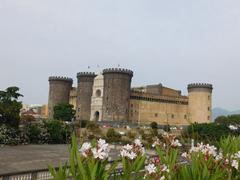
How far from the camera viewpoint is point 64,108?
59.5m

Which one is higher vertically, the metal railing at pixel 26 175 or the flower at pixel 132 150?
the flower at pixel 132 150

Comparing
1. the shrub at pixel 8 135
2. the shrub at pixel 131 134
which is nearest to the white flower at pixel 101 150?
the shrub at pixel 8 135

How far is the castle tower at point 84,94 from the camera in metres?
63.0

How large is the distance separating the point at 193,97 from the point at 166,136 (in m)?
61.8

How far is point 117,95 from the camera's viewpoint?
57.6 meters

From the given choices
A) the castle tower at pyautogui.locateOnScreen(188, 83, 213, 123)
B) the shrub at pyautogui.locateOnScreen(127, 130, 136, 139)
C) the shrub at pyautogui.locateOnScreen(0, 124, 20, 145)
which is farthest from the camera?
the castle tower at pyautogui.locateOnScreen(188, 83, 213, 123)

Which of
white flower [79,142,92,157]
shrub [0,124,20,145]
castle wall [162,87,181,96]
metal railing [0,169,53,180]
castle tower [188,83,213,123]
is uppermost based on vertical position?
castle wall [162,87,181,96]

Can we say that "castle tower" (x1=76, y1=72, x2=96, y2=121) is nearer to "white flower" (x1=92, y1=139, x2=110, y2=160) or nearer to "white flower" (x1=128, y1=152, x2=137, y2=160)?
"white flower" (x1=128, y1=152, x2=137, y2=160)

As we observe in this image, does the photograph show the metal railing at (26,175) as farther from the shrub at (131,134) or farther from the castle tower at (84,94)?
the castle tower at (84,94)

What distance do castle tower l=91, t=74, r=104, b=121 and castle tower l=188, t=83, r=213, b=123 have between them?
14680 millimetres

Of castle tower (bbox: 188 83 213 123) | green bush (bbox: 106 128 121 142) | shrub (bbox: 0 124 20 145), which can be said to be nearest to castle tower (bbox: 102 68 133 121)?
castle tower (bbox: 188 83 213 123)

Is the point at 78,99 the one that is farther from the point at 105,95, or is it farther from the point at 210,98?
the point at 210,98

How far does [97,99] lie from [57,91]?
438 inches

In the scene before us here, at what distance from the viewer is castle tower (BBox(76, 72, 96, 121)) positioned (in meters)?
63.0
